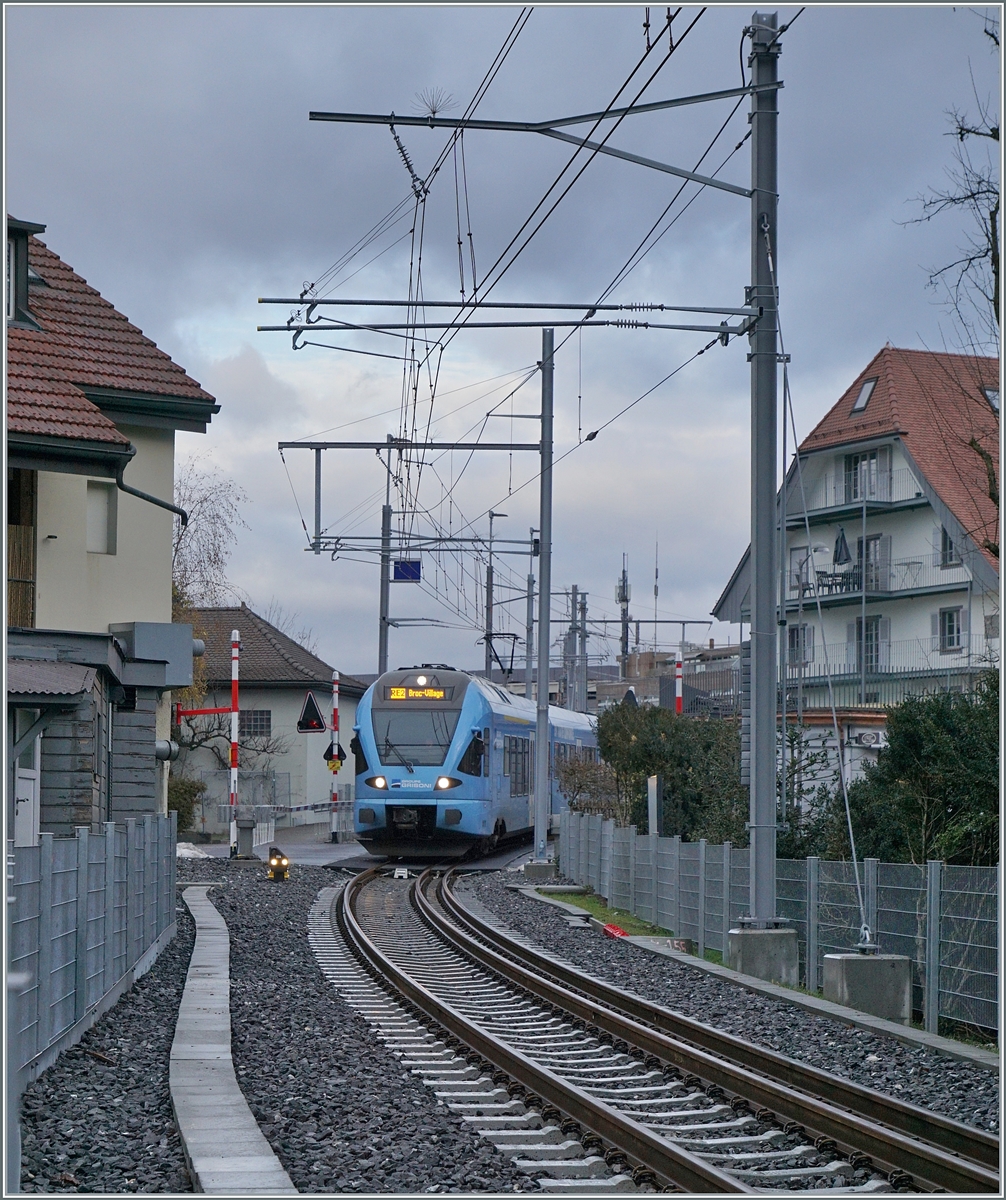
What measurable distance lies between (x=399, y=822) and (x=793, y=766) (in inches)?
505

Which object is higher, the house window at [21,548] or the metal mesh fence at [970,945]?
the house window at [21,548]

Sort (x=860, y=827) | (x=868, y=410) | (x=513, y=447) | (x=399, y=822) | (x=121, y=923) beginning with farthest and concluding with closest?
1. (x=868, y=410)
2. (x=399, y=822)
3. (x=513, y=447)
4. (x=860, y=827)
5. (x=121, y=923)

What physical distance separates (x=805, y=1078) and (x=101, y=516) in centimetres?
1599

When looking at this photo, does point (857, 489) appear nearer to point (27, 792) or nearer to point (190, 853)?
point (190, 853)

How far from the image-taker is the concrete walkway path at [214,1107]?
663 cm

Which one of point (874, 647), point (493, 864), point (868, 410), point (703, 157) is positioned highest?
point (868, 410)

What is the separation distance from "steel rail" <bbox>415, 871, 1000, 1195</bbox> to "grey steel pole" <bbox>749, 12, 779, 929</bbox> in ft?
7.32

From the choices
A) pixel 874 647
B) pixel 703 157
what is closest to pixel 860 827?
pixel 703 157

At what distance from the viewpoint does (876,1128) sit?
7602mm

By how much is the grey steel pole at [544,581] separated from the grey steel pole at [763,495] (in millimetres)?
12058

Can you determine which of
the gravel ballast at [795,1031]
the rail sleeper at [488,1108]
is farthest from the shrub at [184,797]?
the rail sleeper at [488,1108]

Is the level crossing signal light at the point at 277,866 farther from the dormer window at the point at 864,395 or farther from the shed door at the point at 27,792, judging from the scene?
the dormer window at the point at 864,395

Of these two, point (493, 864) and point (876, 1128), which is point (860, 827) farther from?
point (493, 864)

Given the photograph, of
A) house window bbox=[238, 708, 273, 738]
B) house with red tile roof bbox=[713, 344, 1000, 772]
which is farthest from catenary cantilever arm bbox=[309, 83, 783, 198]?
house window bbox=[238, 708, 273, 738]
